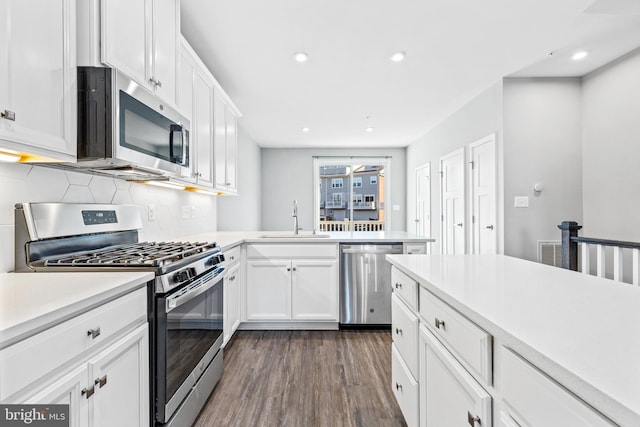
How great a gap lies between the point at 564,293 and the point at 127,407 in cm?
158

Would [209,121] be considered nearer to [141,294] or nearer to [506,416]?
[141,294]

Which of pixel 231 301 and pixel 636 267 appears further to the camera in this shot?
pixel 231 301

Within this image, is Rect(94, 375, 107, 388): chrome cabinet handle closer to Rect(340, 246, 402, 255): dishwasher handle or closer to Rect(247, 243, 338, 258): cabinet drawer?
Rect(247, 243, 338, 258): cabinet drawer

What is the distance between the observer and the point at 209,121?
2.68m

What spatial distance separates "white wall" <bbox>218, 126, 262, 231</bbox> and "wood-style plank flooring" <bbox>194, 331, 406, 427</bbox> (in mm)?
1935

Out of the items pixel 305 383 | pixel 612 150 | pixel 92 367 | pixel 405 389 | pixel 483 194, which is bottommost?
pixel 305 383

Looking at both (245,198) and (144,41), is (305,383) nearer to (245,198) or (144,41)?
(144,41)

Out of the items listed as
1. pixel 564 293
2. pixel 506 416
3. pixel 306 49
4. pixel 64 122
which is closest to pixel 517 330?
pixel 506 416

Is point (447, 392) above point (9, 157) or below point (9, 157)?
below

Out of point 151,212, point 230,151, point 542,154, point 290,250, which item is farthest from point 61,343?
point 542,154

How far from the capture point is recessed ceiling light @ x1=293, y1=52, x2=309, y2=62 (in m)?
2.83

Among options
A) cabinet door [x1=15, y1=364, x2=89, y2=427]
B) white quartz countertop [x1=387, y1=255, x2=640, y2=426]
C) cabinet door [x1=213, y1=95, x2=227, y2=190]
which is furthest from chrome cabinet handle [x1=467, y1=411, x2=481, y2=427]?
cabinet door [x1=213, y1=95, x2=227, y2=190]

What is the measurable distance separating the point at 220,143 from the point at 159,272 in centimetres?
194

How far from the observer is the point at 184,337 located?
1.50m
